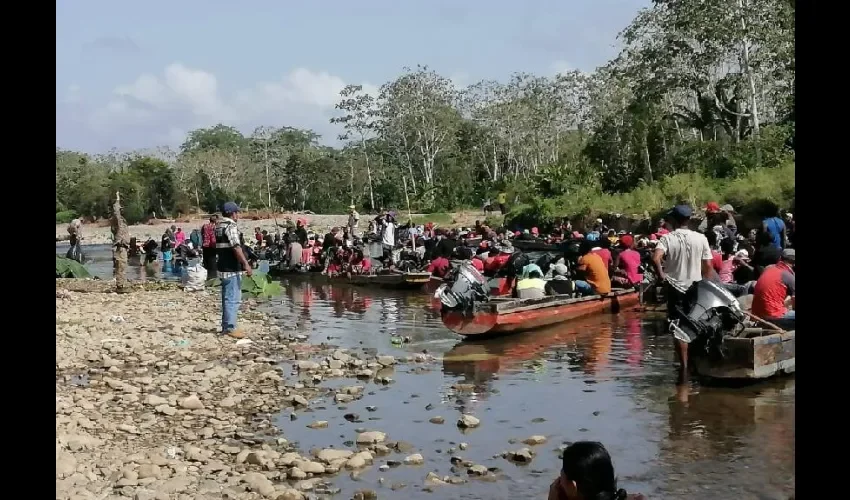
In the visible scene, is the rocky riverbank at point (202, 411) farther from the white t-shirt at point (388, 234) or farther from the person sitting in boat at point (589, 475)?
the white t-shirt at point (388, 234)

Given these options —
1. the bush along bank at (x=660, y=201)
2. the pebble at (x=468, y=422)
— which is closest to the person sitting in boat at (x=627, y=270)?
the bush along bank at (x=660, y=201)

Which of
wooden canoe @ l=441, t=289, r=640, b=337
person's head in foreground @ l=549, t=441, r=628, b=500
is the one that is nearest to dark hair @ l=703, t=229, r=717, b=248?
wooden canoe @ l=441, t=289, r=640, b=337

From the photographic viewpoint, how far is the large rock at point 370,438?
24.8 feet

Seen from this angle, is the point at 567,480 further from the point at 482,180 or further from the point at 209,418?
the point at 482,180

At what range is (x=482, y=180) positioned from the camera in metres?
57.7

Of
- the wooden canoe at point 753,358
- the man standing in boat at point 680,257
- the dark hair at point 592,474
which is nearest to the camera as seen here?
the dark hair at point 592,474

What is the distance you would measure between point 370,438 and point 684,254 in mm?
3771

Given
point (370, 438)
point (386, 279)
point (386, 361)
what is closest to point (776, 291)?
point (370, 438)

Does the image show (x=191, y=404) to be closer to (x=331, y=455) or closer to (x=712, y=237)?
(x=331, y=455)

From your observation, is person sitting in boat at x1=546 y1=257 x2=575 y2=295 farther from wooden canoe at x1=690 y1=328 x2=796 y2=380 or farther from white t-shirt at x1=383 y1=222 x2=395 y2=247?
white t-shirt at x1=383 y1=222 x2=395 y2=247

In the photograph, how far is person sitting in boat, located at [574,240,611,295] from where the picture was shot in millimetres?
14461

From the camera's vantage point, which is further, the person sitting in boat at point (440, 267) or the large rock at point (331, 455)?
the person sitting in boat at point (440, 267)

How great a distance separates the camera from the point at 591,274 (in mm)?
14672

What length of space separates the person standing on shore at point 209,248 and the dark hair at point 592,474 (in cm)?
1338
